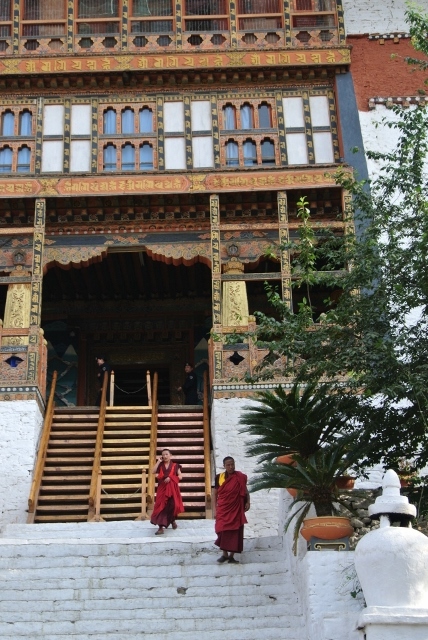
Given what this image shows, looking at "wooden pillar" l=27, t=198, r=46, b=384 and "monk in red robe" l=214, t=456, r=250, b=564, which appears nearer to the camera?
"monk in red robe" l=214, t=456, r=250, b=564

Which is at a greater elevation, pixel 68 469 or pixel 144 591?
pixel 68 469

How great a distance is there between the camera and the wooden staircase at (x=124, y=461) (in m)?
15.4

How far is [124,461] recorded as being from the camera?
16281 millimetres

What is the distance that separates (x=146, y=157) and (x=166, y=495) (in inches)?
299

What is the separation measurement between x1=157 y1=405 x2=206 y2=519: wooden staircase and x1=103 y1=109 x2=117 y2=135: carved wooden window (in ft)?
15.6

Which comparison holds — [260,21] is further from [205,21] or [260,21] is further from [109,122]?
[109,122]

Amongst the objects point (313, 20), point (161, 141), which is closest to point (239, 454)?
point (161, 141)

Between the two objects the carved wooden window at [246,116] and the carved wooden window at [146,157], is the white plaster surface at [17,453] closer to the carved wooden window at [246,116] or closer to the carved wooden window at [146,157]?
the carved wooden window at [146,157]

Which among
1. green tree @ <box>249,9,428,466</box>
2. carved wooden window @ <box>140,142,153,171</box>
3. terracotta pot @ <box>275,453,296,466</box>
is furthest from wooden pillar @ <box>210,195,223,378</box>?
terracotta pot @ <box>275,453,296,466</box>

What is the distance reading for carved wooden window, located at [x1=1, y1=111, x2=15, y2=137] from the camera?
1953 centimetres

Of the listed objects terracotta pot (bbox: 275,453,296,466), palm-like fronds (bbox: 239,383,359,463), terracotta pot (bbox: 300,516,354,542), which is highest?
palm-like fronds (bbox: 239,383,359,463)

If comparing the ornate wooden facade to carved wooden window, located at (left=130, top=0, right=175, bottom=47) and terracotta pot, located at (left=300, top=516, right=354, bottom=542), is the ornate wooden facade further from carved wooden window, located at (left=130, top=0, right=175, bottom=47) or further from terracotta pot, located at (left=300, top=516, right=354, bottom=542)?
terracotta pot, located at (left=300, top=516, right=354, bottom=542)

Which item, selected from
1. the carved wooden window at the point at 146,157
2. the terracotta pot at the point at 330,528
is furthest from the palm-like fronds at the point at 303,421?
the carved wooden window at the point at 146,157

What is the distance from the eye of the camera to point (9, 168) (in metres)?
19.2
